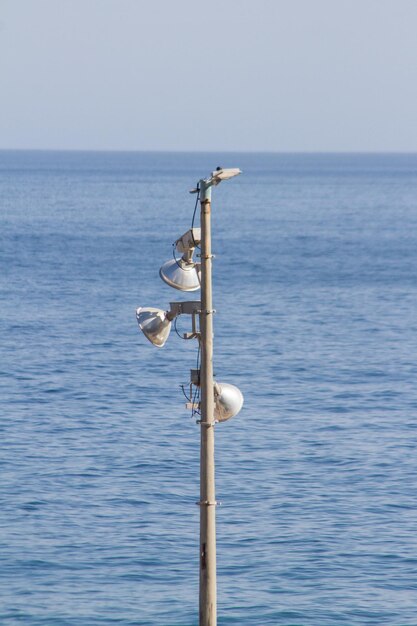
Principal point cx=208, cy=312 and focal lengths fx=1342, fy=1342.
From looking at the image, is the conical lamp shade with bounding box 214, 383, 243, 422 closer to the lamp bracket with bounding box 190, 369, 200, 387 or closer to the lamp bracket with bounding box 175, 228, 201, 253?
the lamp bracket with bounding box 190, 369, 200, 387

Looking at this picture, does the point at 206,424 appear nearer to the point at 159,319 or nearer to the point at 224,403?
the point at 224,403

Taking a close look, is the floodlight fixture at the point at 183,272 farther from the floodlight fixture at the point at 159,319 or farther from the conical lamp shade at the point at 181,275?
the floodlight fixture at the point at 159,319

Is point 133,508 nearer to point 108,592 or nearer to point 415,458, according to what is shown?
point 108,592

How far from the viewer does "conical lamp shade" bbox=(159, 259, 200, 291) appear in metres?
18.3

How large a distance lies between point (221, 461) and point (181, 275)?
21.2 metres

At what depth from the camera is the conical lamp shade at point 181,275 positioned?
60.1 feet

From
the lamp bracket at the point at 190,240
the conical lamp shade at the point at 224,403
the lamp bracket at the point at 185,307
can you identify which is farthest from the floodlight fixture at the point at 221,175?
the conical lamp shade at the point at 224,403

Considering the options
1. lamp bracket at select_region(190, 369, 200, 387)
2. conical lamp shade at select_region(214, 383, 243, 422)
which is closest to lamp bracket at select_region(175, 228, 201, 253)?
lamp bracket at select_region(190, 369, 200, 387)

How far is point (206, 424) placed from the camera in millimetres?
18078

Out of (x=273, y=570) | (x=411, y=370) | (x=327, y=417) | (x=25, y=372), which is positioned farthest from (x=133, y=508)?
(x=411, y=370)

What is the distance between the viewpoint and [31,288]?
8569cm

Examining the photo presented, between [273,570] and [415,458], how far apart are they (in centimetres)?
1143

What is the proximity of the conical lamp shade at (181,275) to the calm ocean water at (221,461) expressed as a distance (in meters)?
9.78

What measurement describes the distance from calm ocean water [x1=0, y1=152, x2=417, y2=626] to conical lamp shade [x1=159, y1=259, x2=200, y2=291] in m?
9.78
